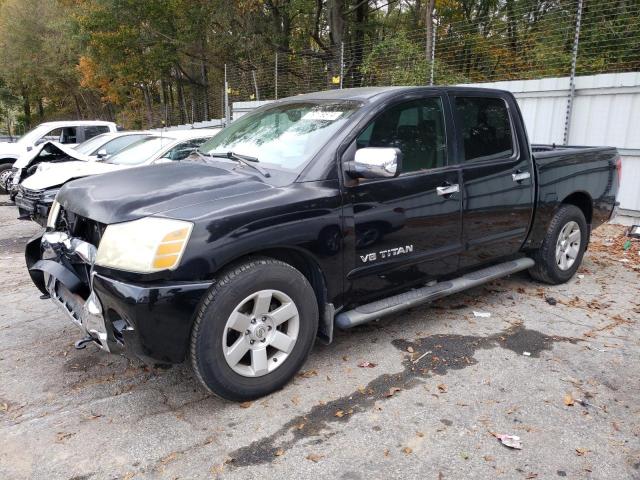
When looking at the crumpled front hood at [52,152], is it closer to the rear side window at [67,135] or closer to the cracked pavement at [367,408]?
the rear side window at [67,135]

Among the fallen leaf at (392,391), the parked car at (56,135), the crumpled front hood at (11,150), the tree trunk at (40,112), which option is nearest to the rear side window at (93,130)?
the parked car at (56,135)

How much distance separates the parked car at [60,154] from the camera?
860cm

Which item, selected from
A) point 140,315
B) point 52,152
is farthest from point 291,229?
point 52,152

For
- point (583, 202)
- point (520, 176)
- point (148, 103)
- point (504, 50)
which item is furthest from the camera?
point (148, 103)

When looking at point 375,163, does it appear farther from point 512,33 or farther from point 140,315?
point 512,33

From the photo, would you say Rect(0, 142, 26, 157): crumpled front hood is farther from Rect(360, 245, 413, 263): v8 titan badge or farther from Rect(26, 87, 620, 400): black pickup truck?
Rect(360, 245, 413, 263): v8 titan badge

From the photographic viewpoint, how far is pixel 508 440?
9.00ft

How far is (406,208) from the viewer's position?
3621 mm

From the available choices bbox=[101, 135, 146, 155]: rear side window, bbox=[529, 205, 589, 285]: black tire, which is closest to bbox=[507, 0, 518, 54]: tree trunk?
bbox=[529, 205, 589, 285]: black tire

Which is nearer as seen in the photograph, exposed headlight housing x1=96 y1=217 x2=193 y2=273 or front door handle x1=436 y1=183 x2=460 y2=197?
exposed headlight housing x1=96 y1=217 x2=193 y2=273

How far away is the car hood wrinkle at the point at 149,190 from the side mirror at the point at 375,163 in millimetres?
573

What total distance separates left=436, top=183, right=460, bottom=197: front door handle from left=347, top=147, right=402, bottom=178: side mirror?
0.64 meters

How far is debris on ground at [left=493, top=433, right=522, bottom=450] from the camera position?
2695 mm

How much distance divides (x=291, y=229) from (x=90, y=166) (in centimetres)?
539
